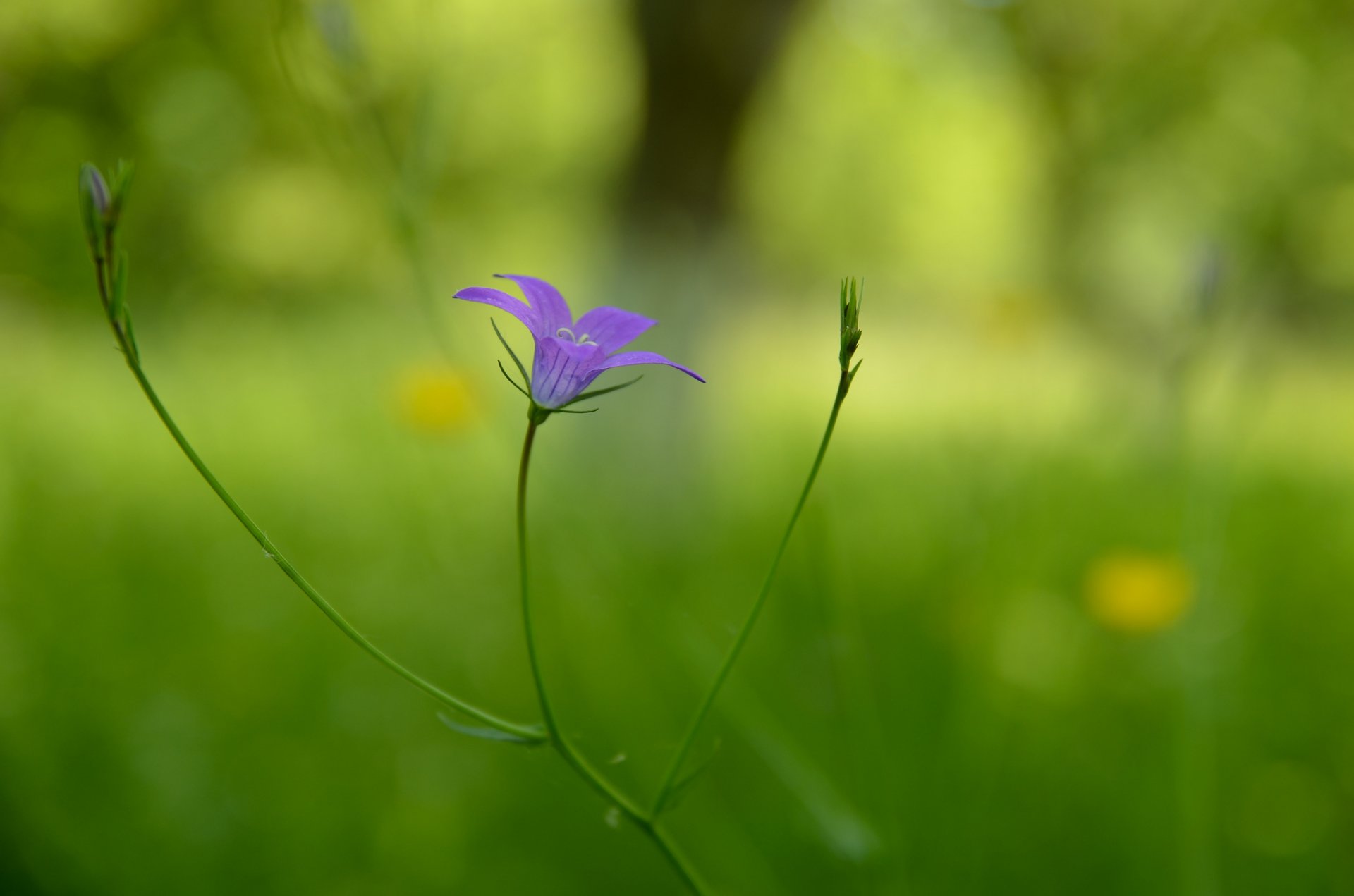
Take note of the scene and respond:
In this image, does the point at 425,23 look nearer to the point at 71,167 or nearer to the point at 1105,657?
the point at 71,167

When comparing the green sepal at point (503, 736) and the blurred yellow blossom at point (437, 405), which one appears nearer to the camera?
the green sepal at point (503, 736)

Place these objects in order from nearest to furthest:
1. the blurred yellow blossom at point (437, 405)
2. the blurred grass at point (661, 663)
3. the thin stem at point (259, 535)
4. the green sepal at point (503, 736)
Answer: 1. the thin stem at point (259, 535)
2. the green sepal at point (503, 736)
3. the blurred grass at point (661, 663)
4. the blurred yellow blossom at point (437, 405)

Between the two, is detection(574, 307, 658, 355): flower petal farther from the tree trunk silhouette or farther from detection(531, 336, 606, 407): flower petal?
the tree trunk silhouette

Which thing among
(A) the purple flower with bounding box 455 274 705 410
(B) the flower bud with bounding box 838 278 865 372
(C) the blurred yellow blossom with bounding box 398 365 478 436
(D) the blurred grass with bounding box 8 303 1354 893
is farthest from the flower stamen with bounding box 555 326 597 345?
(C) the blurred yellow blossom with bounding box 398 365 478 436

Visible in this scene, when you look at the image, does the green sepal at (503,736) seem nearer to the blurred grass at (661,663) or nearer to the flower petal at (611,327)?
the blurred grass at (661,663)

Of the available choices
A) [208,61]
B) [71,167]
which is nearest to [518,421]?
[71,167]

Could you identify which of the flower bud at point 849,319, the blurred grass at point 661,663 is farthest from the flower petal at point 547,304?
the blurred grass at point 661,663

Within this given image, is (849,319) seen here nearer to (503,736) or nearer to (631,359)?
(631,359)
